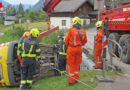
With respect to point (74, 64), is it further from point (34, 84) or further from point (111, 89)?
point (34, 84)

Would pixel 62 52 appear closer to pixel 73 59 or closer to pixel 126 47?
pixel 73 59

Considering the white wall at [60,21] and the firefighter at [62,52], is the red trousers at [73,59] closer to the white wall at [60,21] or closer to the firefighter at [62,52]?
the firefighter at [62,52]

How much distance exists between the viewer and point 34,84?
213 inches

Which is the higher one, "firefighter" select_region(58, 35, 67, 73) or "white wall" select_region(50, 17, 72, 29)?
"white wall" select_region(50, 17, 72, 29)

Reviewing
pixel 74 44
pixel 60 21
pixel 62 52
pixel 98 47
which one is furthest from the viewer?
pixel 60 21

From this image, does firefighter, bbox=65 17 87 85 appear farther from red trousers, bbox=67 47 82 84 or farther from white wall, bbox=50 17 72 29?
white wall, bbox=50 17 72 29

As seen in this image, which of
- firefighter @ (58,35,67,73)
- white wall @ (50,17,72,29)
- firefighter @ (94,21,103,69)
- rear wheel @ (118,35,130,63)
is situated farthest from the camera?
white wall @ (50,17,72,29)

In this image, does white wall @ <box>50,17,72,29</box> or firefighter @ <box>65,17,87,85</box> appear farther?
white wall @ <box>50,17,72,29</box>

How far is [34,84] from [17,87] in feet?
1.81

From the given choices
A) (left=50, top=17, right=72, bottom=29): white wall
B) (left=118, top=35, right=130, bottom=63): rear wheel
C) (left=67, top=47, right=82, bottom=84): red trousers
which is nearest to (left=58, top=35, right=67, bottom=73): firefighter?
(left=67, top=47, right=82, bottom=84): red trousers

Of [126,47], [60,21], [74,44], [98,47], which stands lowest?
[126,47]

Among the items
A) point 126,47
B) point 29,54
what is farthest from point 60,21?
point 29,54

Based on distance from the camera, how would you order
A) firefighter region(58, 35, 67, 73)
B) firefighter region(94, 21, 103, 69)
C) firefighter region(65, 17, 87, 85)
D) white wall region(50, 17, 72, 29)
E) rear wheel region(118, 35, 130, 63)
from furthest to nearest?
white wall region(50, 17, 72, 29) → rear wheel region(118, 35, 130, 63) → firefighter region(58, 35, 67, 73) → firefighter region(94, 21, 103, 69) → firefighter region(65, 17, 87, 85)

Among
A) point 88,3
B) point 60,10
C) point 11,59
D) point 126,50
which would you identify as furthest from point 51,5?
point 88,3
